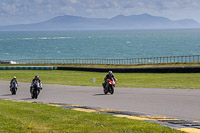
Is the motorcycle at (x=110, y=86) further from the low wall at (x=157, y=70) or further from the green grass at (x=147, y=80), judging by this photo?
the low wall at (x=157, y=70)

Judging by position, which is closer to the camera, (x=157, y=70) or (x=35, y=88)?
(x=35, y=88)

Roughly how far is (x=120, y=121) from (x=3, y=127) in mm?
3498

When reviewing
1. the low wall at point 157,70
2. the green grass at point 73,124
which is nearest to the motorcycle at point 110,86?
the green grass at point 73,124

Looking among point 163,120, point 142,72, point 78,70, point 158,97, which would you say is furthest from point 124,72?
point 163,120

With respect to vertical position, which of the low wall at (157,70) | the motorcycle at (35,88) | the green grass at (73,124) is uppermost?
the low wall at (157,70)

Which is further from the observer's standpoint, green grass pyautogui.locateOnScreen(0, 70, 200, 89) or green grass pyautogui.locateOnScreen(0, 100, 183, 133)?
green grass pyautogui.locateOnScreen(0, 70, 200, 89)

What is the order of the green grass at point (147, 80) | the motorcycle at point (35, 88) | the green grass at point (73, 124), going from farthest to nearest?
the green grass at point (147, 80), the motorcycle at point (35, 88), the green grass at point (73, 124)

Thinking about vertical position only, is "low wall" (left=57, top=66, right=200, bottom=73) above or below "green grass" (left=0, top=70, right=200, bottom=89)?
above

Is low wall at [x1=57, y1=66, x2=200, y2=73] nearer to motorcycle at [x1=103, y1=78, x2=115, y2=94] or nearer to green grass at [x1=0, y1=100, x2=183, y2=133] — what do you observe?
motorcycle at [x1=103, y1=78, x2=115, y2=94]

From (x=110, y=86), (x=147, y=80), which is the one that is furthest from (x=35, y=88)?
(x=147, y=80)

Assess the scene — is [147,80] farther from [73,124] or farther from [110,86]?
[73,124]

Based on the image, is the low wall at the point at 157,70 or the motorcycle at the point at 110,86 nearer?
the motorcycle at the point at 110,86

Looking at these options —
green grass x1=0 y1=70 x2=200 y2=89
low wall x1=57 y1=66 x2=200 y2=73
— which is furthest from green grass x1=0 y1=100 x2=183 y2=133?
low wall x1=57 y1=66 x2=200 y2=73

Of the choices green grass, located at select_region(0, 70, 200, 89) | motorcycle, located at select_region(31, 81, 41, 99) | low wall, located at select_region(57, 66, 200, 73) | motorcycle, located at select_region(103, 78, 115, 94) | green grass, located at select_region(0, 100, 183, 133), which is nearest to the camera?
green grass, located at select_region(0, 100, 183, 133)
